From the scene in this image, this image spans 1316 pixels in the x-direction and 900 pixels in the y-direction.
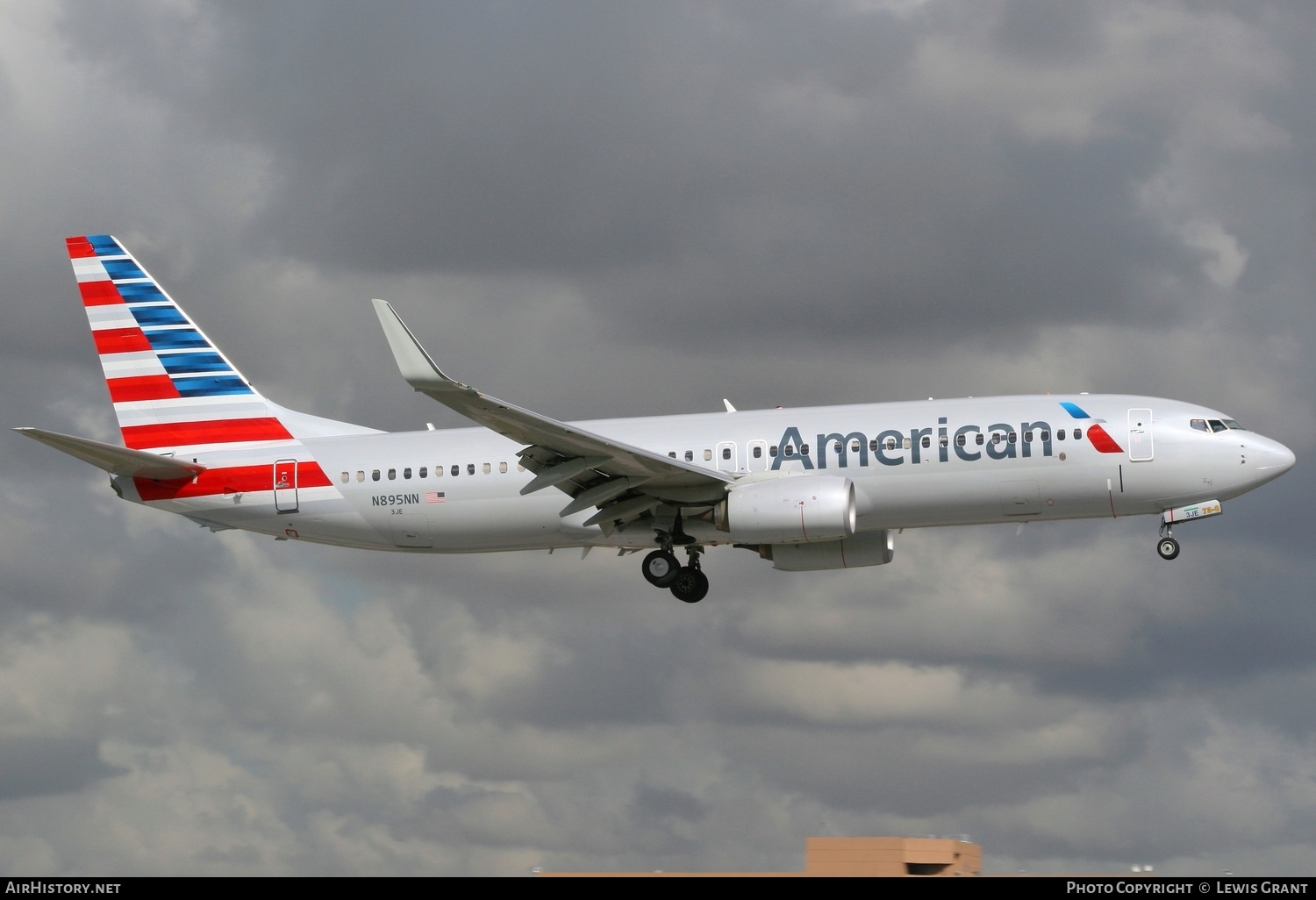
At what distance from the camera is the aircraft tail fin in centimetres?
5259

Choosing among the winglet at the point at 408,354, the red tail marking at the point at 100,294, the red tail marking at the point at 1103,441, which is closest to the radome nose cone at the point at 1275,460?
the red tail marking at the point at 1103,441

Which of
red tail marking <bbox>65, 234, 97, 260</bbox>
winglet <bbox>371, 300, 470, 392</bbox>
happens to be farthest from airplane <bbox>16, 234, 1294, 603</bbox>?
red tail marking <bbox>65, 234, 97, 260</bbox>

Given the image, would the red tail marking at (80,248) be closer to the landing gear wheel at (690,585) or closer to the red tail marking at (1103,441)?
the landing gear wheel at (690,585)

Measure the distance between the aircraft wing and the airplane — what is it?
7cm

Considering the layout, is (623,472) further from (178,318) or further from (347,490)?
(178,318)

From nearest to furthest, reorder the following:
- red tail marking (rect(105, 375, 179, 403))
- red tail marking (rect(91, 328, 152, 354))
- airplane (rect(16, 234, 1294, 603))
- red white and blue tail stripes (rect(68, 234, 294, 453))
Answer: airplane (rect(16, 234, 1294, 603)) → red white and blue tail stripes (rect(68, 234, 294, 453)) → red tail marking (rect(105, 375, 179, 403)) → red tail marking (rect(91, 328, 152, 354))

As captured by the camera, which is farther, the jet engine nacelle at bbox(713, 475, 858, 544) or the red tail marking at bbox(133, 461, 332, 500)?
the red tail marking at bbox(133, 461, 332, 500)

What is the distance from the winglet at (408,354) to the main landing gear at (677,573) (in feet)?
35.8

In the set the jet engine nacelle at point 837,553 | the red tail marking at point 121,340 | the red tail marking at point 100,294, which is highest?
the red tail marking at point 100,294

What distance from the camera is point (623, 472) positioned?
151 feet

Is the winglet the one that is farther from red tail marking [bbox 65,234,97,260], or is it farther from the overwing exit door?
red tail marking [bbox 65,234,97,260]

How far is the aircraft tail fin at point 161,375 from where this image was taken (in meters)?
52.6
